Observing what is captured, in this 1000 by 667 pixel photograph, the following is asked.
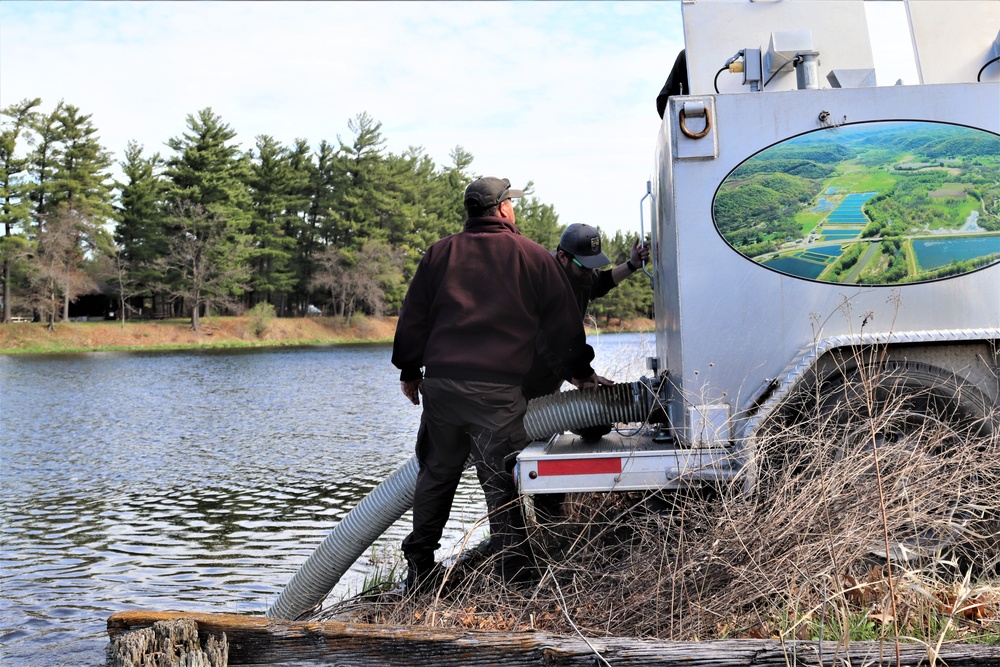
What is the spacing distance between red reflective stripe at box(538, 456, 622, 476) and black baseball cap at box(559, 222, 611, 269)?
1.79 metres

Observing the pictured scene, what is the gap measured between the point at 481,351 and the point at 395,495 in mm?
1164

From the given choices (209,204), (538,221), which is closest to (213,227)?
(209,204)

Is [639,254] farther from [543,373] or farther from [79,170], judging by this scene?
[79,170]

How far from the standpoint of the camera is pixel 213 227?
207ft

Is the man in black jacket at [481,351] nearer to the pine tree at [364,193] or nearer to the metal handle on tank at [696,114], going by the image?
the metal handle on tank at [696,114]

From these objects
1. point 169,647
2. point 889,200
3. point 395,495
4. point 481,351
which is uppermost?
point 889,200

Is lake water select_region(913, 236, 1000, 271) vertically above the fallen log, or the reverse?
lake water select_region(913, 236, 1000, 271)

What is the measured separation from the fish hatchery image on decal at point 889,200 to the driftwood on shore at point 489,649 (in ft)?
6.89

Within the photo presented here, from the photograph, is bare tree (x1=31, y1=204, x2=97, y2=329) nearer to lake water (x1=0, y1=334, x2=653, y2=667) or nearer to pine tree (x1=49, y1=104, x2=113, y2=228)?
pine tree (x1=49, y1=104, x2=113, y2=228)

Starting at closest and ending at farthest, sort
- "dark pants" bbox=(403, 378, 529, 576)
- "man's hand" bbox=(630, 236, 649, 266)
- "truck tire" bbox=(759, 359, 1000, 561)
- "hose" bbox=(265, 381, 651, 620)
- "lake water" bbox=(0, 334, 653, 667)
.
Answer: "truck tire" bbox=(759, 359, 1000, 561) < "dark pants" bbox=(403, 378, 529, 576) < "hose" bbox=(265, 381, 651, 620) < "man's hand" bbox=(630, 236, 649, 266) < "lake water" bbox=(0, 334, 653, 667)

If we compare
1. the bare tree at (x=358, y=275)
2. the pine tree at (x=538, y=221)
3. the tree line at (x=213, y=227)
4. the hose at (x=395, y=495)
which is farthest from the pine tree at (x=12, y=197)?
the hose at (x=395, y=495)

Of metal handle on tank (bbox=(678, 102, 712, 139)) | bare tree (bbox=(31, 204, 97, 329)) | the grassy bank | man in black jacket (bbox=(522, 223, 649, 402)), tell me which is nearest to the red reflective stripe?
man in black jacket (bbox=(522, 223, 649, 402))

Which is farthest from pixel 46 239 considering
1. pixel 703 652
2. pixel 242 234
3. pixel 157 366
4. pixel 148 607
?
pixel 703 652

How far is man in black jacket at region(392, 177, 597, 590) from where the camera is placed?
16.6 ft
